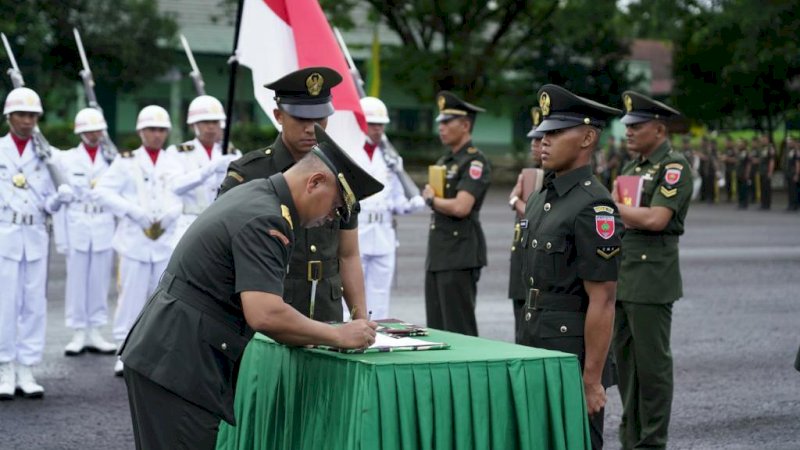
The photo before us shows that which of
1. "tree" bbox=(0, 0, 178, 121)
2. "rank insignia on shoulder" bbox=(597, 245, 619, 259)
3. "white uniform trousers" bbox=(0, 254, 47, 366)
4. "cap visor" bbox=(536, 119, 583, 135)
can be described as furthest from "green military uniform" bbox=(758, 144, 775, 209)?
"rank insignia on shoulder" bbox=(597, 245, 619, 259)

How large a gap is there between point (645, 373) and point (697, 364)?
350 cm

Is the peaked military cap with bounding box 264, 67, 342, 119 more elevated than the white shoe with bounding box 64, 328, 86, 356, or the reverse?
the peaked military cap with bounding box 264, 67, 342, 119

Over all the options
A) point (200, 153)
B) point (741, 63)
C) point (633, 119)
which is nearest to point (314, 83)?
point (633, 119)

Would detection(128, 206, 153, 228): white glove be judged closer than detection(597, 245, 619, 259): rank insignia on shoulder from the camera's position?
No

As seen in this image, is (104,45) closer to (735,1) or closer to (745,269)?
(735,1)

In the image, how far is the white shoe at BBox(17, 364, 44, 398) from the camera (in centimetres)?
915

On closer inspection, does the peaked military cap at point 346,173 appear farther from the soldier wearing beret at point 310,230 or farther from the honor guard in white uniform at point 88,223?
the honor guard in white uniform at point 88,223

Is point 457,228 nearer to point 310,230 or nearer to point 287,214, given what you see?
point 310,230

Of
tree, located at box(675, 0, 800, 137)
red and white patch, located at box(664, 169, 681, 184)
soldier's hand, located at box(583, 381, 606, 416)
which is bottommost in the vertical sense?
soldier's hand, located at box(583, 381, 606, 416)

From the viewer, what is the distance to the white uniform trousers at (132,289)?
1094 cm

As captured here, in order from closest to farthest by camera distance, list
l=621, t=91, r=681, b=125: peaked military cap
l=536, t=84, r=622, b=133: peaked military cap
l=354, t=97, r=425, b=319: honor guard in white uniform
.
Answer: l=536, t=84, r=622, b=133: peaked military cap < l=621, t=91, r=681, b=125: peaked military cap < l=354, t=97, r=425, b=319: honor guard in white uniform

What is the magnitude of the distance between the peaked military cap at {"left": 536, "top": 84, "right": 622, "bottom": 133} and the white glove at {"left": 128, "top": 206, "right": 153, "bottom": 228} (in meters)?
5.85

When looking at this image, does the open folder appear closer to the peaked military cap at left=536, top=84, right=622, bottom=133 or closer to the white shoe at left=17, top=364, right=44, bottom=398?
the white shoe at left=17, top=364, right=44, bottom=398

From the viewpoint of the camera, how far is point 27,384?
9250 mm
